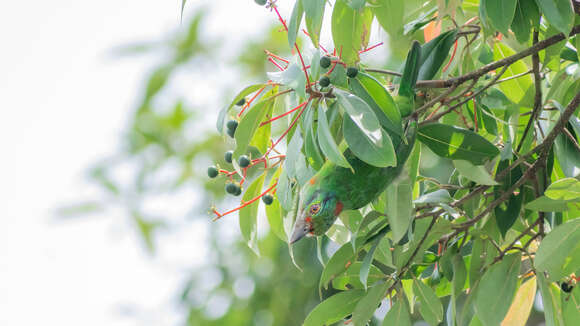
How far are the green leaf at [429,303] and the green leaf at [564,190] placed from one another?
383 millimetres

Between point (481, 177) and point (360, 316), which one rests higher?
point (481, 177)

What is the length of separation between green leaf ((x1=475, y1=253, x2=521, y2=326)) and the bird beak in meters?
0.49

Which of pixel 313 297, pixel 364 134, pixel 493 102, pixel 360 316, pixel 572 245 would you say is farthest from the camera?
pixel 313 297

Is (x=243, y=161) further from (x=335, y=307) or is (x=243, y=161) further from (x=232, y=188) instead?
(x=335, y=307)

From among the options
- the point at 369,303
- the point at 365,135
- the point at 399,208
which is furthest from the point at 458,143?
the point at 369,303

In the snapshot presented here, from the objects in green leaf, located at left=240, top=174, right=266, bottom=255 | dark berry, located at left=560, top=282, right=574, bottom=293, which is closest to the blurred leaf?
dark berry, located at left=560, top=282, right=574, bottom=293

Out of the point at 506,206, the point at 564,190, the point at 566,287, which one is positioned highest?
the point at 564,190

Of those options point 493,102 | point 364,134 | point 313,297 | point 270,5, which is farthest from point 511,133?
point 313,297

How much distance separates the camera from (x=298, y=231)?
1.54m

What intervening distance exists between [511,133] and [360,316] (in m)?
0.62

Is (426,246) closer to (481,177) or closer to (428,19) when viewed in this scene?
(481,177)

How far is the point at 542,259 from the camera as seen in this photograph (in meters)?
1.55

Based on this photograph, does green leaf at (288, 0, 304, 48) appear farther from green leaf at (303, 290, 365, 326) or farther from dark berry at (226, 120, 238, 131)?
green leaf at (303, 290, 365, 326)

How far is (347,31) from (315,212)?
0.43 metres
